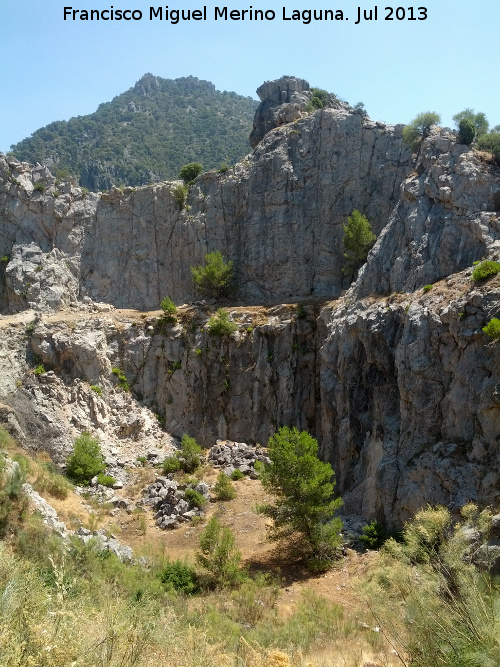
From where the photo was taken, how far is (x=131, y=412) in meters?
31.6

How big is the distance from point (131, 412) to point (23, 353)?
6.67 metres

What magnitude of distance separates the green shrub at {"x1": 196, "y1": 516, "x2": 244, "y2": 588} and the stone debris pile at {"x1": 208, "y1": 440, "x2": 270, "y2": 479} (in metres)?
8.97

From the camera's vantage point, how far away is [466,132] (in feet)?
90.8

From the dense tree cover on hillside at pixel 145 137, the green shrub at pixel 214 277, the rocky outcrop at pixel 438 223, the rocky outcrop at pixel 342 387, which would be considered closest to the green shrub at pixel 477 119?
the rocky outcrop at pixel 438 223

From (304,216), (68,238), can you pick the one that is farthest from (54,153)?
(304,216)

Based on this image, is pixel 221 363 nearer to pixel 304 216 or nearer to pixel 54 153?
pixel 304 216

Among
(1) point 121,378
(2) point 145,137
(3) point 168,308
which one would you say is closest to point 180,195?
(3) point 168,308

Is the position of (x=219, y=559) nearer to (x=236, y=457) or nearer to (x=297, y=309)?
(x=236, y=457)

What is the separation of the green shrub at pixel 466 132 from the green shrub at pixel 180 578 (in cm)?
2345

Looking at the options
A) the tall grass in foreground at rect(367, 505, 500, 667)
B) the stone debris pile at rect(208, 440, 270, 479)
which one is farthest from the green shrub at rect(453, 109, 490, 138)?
the tall grass in foreground at rect(367, 505, 500, 667)

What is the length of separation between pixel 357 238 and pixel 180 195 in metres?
13.9

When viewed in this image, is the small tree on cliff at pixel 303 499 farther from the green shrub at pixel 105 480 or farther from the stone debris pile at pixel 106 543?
the green shrub at pixel 105 480

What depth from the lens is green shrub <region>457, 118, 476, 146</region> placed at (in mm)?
27594

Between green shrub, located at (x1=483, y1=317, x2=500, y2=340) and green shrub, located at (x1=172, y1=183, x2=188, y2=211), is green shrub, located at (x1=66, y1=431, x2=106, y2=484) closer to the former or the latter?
green shrub, located at (x1=483, y1=317, x2=500, y2=340)
